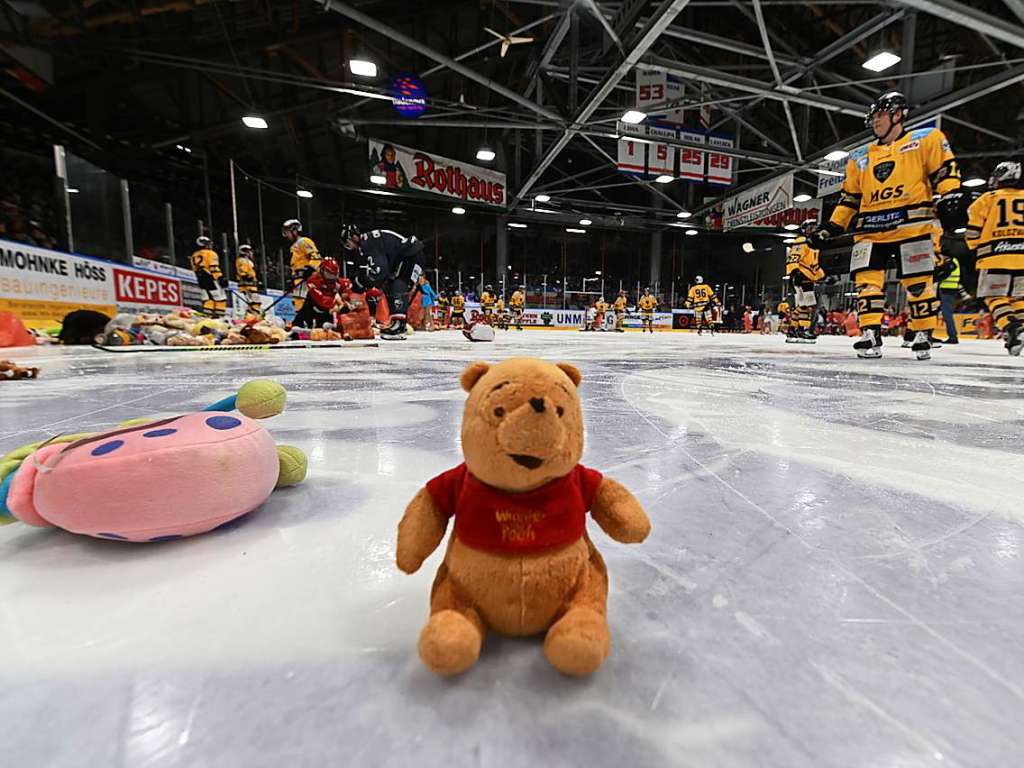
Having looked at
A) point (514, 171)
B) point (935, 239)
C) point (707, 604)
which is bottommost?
point (707, 604)

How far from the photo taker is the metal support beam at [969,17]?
17.5 feet

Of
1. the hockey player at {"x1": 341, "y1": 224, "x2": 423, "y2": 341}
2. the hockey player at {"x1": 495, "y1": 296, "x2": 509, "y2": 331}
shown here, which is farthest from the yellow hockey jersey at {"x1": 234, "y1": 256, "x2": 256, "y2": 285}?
the hockey player at {"x1": 495, "y1": 296, "x2": 509, "y2": 331}

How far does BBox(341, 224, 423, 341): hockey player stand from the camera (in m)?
6.05

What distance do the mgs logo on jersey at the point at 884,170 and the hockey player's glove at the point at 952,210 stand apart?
375 millimetres

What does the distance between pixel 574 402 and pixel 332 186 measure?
14.9m

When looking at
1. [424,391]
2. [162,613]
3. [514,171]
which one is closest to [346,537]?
[162,613]

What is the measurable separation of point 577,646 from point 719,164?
39.8 feet

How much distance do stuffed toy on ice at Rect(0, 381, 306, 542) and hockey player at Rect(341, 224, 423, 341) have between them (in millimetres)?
5670

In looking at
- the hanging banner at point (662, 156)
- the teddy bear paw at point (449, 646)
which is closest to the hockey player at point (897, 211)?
the teddy bear paw at point (449, 646)

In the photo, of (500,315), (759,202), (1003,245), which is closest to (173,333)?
(1003,245)

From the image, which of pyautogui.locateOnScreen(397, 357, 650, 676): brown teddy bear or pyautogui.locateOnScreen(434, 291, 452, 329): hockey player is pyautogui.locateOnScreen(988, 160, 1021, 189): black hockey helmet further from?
pyautogui.locateOnScreen(434, 291, 452, 329): hockey player

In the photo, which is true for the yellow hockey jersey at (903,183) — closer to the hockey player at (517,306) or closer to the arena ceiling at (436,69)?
the arena ceiling at (436,69)

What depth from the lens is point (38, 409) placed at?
143cm

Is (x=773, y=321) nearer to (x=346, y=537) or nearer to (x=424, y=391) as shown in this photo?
(x=424, y=391)
